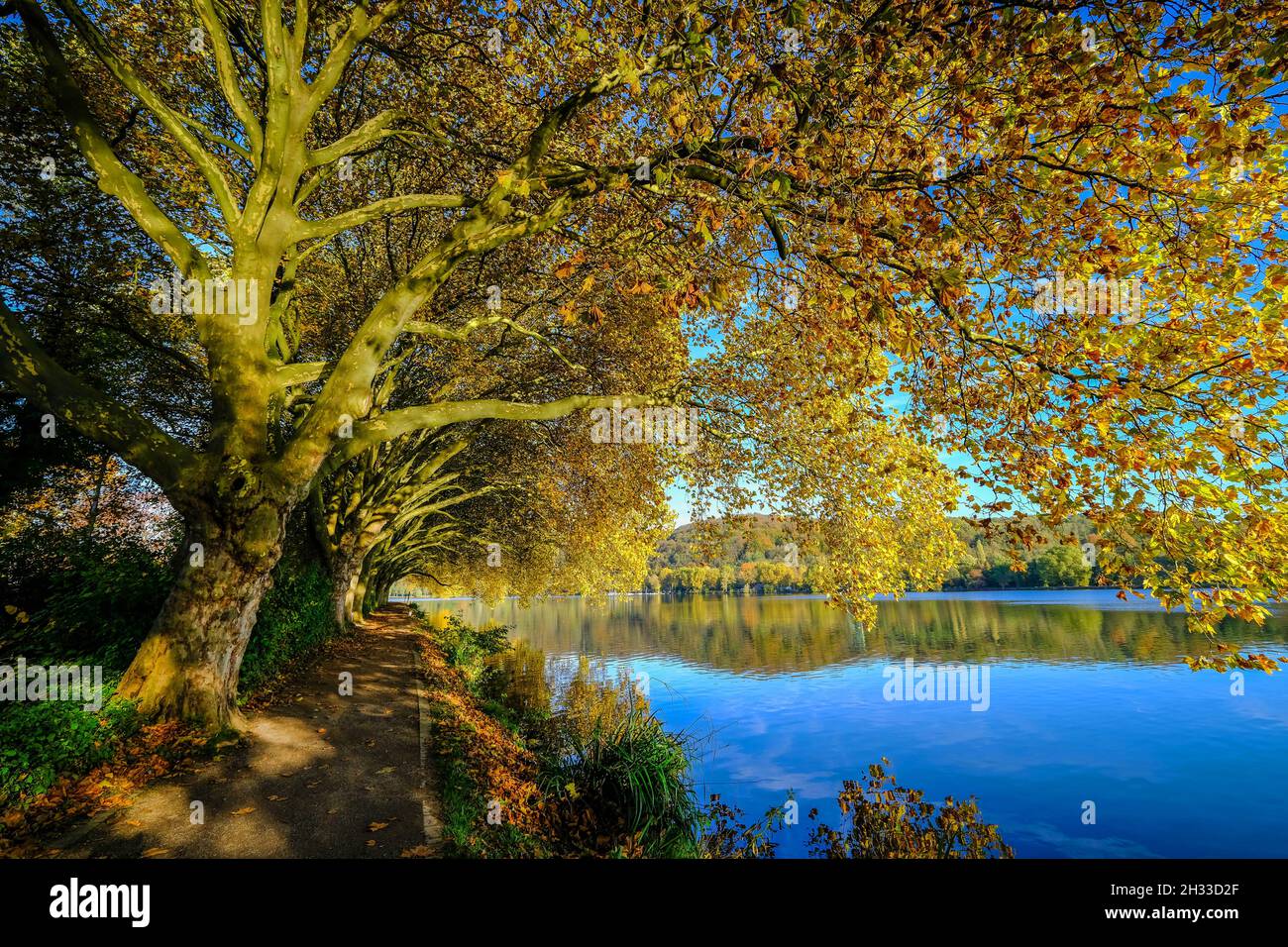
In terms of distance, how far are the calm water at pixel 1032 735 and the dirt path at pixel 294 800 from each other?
749 centimetres

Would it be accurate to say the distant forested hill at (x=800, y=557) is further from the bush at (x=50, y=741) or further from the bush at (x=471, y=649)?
the bush at (x=471, y=649)

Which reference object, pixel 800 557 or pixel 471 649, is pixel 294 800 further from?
pixel 471 649

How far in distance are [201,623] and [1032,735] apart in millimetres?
22695

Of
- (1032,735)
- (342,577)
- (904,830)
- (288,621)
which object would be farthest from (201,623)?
(1032,735)

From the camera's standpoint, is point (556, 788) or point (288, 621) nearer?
point (556, 788)

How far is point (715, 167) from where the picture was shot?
6223 millimetres

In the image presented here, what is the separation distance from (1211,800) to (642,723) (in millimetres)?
14733

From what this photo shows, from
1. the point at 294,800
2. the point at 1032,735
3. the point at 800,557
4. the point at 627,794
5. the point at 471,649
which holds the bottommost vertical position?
the point at 1032,735

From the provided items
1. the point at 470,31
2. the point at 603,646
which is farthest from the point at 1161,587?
the point at 603,646

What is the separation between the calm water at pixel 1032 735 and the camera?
12.1 meters

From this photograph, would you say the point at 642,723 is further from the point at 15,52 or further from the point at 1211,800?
the point at 15,52

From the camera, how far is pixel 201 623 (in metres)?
7.00

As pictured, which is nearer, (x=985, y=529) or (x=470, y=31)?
(x=985, y=529)

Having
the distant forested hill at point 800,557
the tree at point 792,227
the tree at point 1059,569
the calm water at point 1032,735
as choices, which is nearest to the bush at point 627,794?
the calm water at point 1032,735
